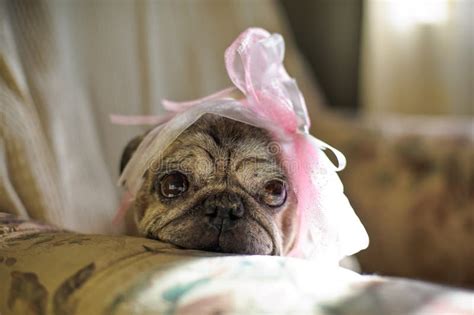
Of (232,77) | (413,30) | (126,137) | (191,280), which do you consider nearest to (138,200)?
(232,77)

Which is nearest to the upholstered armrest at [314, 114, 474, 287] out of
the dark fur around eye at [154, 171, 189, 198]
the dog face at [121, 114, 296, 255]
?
the dog face at [121, 114, 296, 255]

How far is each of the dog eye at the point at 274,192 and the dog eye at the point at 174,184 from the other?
12 cm

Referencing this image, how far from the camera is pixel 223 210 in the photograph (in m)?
0.91

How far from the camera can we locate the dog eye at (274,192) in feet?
3.22

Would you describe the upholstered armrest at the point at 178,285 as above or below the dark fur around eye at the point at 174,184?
below

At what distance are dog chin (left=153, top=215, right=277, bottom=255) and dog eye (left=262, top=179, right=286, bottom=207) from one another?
3.1 inches

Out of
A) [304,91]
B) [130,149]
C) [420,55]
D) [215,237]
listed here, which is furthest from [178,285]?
[420,55]

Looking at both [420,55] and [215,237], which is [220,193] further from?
[420,55]

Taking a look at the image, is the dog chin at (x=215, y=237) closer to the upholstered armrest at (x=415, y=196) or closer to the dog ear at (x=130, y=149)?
the dog ear at (x=130, y=149)

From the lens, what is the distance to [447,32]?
7.32 feet

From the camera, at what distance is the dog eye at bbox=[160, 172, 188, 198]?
97cm

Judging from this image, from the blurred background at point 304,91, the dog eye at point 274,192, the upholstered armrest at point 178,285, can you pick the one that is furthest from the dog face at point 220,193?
the blurred background at point 304,91

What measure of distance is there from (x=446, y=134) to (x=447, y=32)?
0.47 meters

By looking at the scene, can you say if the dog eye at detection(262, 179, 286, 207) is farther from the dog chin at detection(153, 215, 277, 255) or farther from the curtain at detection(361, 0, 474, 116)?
the curtain at detection(361, 0, 474, 116)
